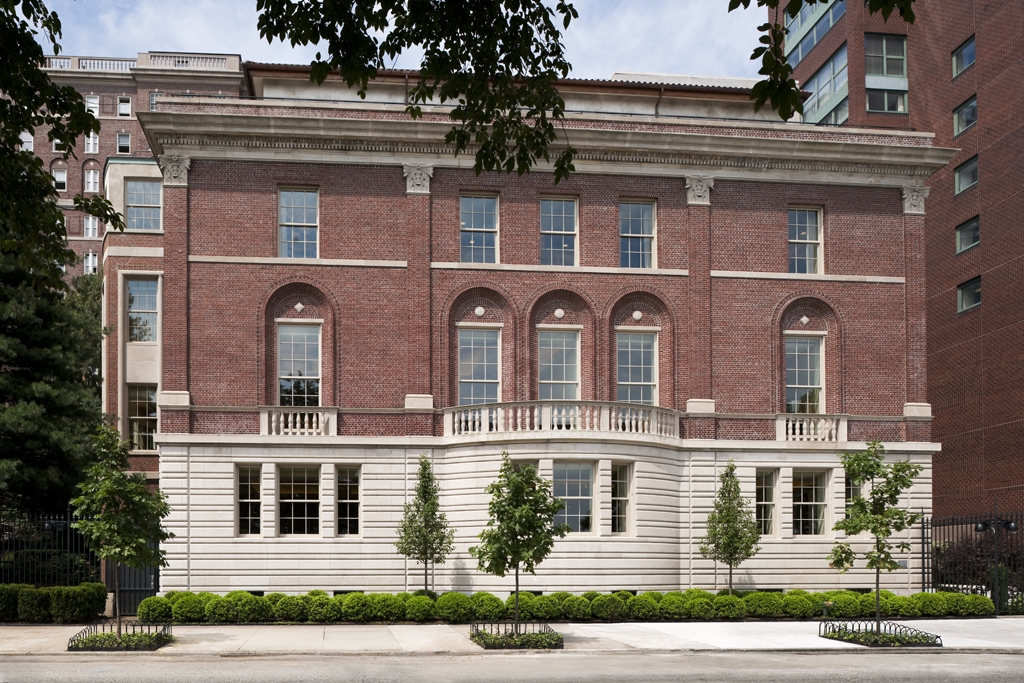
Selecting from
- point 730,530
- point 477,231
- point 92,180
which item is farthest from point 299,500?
point 92,180

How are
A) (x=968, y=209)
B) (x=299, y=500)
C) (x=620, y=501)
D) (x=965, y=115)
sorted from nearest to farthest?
1. (x=620, y=501)
2. (x=299, y=500)
3. (x=968, y=209)
4. (x=965, y=115)

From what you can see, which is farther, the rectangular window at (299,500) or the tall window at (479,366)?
the tall window at (479,366)

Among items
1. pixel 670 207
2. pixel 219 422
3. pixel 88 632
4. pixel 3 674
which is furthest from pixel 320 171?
pixel 3 674

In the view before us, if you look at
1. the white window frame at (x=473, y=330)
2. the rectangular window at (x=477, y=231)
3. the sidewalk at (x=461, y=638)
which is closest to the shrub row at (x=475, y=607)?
the sidewalk at (x=461, y=638)

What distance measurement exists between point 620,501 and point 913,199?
47.8ft

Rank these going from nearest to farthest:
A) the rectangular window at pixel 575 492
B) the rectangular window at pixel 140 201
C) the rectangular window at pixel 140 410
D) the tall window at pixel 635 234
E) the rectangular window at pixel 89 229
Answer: the rectangular window at pixel 575 492 → the tall window at pixel 635 234 → the rectangular window at pixel 140 201 → the rectangular window at pixel 140 410 → the rectangular window at pixel 89 229

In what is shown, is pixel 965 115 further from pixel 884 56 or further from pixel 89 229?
pixel 89 229

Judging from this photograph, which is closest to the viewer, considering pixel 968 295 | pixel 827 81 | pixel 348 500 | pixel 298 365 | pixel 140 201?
pixel 348 500

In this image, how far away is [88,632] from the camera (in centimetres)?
2642

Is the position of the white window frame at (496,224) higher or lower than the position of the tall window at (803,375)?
higher

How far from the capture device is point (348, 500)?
34.8m

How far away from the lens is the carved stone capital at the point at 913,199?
38375 millimetres

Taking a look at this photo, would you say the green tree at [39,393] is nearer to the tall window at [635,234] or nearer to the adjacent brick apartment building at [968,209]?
the tall window at [635,234]

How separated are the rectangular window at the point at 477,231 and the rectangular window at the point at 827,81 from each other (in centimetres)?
2810
